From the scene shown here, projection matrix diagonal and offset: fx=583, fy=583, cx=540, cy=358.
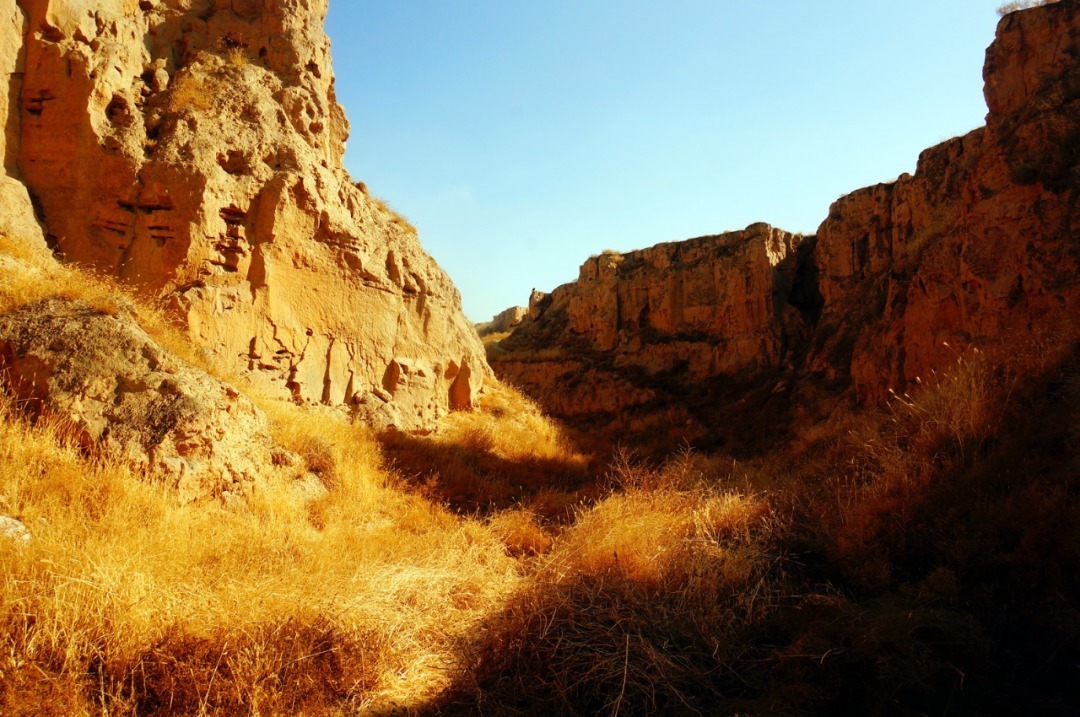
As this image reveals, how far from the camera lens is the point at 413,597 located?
4285mm

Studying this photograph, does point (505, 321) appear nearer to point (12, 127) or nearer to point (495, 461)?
point (495, 461)

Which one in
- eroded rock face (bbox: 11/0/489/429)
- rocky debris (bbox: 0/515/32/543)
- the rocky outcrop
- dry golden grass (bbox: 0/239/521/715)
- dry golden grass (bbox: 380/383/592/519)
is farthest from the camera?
the rocky outcrop

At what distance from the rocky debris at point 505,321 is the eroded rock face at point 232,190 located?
2359cm

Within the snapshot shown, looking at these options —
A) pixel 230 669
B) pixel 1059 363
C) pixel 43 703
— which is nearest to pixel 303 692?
pixel 230 669

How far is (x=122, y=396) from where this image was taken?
5180 millimetres

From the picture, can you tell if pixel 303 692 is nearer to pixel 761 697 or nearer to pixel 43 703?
pixel 43 703

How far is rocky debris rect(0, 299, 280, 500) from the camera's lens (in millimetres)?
4887

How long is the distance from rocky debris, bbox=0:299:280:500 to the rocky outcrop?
1511 cm

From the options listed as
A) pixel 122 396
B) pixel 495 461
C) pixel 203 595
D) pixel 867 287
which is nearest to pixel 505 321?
pixel 867 287

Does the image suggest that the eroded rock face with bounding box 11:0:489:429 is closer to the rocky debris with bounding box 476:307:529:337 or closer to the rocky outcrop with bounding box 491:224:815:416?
the rocky outcrop with bounding box 491:224:815:416

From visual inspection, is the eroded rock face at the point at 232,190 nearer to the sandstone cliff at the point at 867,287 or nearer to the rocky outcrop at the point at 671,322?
the sandstone cliff at the point at 867,287

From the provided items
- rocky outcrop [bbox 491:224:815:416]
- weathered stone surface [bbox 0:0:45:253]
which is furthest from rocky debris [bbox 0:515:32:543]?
rocky outcrop [bbox 491:224:815:416]

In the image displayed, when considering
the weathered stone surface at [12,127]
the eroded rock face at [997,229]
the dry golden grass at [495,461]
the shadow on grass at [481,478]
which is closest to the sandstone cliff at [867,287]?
the eroded rock face at [997,229]

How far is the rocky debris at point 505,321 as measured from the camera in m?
35.0
